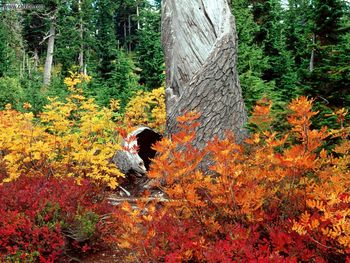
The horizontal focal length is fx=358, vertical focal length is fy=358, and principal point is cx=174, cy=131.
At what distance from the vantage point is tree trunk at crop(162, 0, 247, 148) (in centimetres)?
624

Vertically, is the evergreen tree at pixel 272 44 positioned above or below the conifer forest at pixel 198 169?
above

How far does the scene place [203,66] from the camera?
6.35 meters

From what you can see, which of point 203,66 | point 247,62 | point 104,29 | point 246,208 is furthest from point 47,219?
point 104,29

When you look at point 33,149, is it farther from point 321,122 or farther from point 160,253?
point 321,122

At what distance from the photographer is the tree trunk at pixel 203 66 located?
6238 millimetres

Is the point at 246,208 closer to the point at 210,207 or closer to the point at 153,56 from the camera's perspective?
the point at 210,207

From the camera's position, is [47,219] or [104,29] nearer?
[47,219]

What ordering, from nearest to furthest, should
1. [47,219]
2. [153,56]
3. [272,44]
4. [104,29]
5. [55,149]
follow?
[47,219]
[55,149]
[272,44]
[153,56]
[104,29]

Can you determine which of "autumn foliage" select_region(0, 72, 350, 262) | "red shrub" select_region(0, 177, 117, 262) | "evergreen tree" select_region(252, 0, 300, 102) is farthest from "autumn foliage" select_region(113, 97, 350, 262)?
"evergreen tree" select_region(252, 0, 300, 102)

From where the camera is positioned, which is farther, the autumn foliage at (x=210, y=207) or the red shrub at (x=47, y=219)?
the red shrub at (x=47, y=219)

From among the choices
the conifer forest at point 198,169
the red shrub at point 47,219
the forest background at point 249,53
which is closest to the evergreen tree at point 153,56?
the forest background at point 249,53

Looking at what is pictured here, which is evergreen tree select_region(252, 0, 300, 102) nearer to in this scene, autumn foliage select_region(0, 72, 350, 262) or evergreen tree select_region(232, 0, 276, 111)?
evergreen tree select_region(232, 0, 276, 111)

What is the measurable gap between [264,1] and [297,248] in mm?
14043

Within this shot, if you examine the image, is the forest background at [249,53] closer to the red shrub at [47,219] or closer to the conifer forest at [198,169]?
the conifer forest at [198,169]
